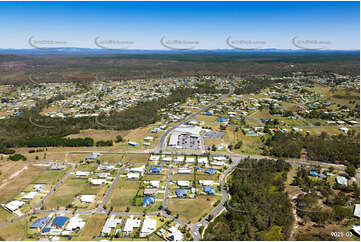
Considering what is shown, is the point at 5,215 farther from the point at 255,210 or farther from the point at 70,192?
the point at 255,210

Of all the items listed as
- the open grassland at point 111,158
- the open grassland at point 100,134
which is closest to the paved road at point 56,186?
the open grassland at point 111,158

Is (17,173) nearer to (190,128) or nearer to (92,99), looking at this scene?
(190,128)

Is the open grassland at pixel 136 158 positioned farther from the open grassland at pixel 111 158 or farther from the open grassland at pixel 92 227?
the open grassland at pixel 92 227

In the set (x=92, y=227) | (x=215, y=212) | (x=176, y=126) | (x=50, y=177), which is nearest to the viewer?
(x=92, y=227)

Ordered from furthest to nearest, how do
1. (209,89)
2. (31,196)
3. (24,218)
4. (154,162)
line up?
(209,89)
(154,162)
(31,196)
(24,218)

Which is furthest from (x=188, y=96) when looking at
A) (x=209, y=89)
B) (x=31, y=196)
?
(x=31, y=196)

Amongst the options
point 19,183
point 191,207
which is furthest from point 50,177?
point 191,207
